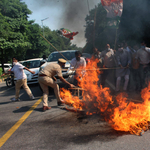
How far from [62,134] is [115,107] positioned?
1.87 metres

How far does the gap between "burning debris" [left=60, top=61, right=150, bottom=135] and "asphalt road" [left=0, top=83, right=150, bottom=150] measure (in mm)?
192

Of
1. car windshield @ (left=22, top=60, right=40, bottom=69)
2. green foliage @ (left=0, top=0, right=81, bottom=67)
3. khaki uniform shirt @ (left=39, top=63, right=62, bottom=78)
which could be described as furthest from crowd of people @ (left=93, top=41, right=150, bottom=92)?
green foliage @ (left=0, top=0, right=81, bottom=67)

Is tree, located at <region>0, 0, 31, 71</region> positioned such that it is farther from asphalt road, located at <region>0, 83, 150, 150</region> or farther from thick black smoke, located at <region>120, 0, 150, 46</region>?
asphalt road, located at <region>0, 83, 150, 150</region>

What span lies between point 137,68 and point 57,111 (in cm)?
371

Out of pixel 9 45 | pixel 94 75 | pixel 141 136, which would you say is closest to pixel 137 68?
pixel 94 75

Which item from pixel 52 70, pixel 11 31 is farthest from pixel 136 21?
pixel 11 31

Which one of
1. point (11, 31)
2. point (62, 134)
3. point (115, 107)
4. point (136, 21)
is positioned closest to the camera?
point (62, 134)

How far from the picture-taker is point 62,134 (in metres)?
3.47

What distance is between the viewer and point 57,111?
16.6ft

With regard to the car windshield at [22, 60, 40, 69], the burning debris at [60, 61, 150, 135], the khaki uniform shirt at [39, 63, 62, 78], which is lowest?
→ the burning debris at [60, 61, 150, 135]

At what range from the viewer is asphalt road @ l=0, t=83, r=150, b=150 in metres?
2.95

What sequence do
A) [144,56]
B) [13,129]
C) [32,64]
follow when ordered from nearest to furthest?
[13,129]
[144,56]
[32,64]

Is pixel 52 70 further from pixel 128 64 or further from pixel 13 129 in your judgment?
pixel 128 64

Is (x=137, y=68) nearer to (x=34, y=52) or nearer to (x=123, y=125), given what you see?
(x=123, y=125)
